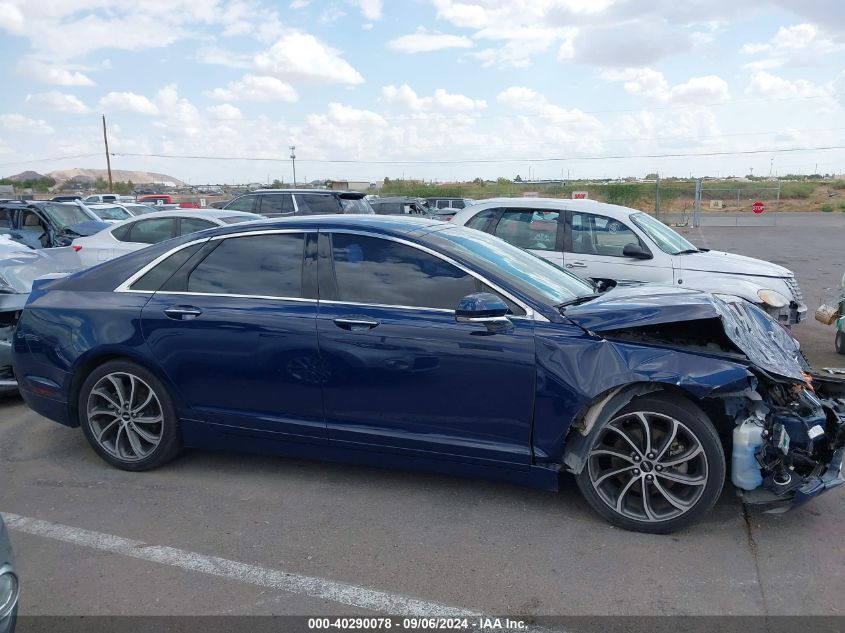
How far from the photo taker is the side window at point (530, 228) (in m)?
8.21

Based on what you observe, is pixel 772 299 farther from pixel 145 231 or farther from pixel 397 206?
pixel 397 206

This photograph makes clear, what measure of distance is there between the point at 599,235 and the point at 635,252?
0.47 meters

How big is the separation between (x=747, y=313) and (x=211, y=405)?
10.8ft

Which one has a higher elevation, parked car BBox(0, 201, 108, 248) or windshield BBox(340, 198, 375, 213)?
windshield BBox(340, 198, 375, 213)

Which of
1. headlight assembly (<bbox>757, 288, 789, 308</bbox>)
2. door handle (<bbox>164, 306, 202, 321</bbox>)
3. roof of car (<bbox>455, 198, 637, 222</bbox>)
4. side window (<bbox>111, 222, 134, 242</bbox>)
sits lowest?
headlight assembly (<bbox>757, 288, 789, 308</bbox>)

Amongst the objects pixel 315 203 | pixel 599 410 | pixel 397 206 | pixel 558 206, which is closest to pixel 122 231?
pixel 315 203

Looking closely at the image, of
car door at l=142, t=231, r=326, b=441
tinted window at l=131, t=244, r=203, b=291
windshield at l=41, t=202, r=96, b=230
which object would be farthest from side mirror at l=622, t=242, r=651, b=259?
windshield at l=41, t=202, r=96, b=230

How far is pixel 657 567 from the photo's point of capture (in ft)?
11.1

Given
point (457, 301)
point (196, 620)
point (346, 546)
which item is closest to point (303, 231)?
point (457, 301)

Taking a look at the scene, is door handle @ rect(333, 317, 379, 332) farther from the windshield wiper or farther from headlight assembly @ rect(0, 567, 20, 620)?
headlight assembly @ rect(0, 567, 20, 620)

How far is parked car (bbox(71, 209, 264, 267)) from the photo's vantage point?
10.3m

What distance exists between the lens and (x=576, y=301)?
4.14 meters

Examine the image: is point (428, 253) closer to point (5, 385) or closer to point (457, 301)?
point (457, 301)

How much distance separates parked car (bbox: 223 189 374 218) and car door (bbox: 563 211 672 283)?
7.50m
